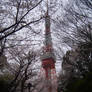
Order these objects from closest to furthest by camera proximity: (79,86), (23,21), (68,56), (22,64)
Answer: (79,86)
(23,21)
(68,56)
(22,64)

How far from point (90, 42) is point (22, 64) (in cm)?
726

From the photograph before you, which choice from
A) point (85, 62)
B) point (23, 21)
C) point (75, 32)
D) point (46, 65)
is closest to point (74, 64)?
point (85, 62)

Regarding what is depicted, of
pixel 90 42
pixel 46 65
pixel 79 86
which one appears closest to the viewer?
pixel 79 86

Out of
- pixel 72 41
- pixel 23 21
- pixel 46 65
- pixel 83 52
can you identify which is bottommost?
pixel 46 65

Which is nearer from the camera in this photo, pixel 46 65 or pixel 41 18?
pixel 41 18

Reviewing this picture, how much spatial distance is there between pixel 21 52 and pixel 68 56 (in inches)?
198

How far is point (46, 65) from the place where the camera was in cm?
3856

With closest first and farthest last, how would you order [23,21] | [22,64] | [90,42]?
[23,21] → [90,42] → [22,64]

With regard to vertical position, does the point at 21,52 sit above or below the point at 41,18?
below

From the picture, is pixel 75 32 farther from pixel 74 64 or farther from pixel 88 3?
pixel 74 64

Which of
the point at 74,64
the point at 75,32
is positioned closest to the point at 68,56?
the point at 74,64

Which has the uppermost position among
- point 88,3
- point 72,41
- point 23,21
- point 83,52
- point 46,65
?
point 88,3

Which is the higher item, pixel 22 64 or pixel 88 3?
pixel 88 3

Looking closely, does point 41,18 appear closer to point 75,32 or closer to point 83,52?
point 75,32
